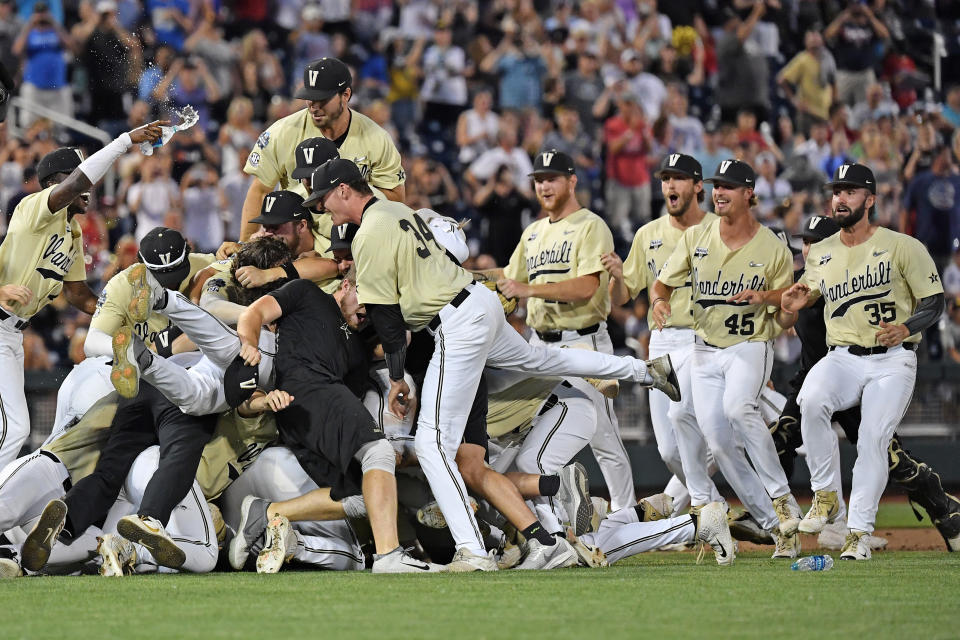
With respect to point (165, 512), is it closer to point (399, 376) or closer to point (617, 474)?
point (399, 376)

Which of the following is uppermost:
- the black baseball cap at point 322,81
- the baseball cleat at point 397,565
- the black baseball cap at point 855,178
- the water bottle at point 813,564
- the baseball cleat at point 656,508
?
the black baseball cap at point 322,81

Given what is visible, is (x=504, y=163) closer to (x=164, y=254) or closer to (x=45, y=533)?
(x=164, y=254)

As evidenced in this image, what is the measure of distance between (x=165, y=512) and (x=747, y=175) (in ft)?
14.1

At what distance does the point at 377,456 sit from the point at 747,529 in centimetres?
299

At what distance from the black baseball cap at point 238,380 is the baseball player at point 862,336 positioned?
3.37 metres

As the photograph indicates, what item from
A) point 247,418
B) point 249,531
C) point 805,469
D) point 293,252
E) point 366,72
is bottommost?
point 805,469

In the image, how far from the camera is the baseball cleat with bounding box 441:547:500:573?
693 cm

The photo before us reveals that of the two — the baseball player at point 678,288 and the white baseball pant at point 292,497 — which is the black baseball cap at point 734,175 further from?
the white baseball pant at point 292,497

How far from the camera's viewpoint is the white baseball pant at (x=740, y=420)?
8.47 metres

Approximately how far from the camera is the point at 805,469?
12.0 m

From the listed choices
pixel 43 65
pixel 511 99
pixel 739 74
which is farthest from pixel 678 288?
pixel 43 65

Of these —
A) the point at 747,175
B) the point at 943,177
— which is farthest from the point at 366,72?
the point at 747,175

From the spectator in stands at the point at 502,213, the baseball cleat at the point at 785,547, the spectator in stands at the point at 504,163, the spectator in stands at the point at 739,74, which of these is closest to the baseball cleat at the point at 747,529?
the baseball cleat at the point at 785,547

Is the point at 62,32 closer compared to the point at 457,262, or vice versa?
the point at 457,262
